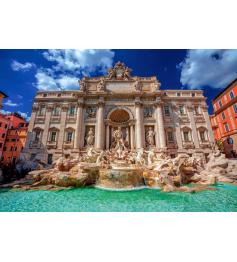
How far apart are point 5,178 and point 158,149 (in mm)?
13248

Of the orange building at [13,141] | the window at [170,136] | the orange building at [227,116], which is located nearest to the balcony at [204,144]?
the orange building at [227,116]

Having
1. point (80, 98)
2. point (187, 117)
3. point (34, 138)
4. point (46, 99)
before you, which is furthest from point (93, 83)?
point (187, 117)

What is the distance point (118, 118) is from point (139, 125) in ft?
9.99

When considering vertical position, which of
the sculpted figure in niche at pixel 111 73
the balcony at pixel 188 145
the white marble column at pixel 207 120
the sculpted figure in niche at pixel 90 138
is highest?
the sculpted figure in niche at pixel 111 73

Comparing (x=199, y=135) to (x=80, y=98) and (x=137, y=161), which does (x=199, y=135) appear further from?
(x=80, y=98)

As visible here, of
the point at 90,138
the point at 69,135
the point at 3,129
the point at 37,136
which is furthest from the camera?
the point at 3,129

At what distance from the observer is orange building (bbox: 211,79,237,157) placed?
13.3 metres

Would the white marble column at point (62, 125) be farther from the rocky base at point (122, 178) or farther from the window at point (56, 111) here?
the rocky base at point (122, 178)

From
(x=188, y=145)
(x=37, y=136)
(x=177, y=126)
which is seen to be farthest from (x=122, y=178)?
(x=37, y=136)

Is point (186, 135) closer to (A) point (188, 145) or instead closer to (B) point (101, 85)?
(A) point (188, 145)

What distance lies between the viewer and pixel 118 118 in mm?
16250

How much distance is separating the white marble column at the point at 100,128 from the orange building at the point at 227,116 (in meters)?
13.3

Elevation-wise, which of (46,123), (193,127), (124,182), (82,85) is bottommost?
(124,182)

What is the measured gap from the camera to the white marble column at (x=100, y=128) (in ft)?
45.5
